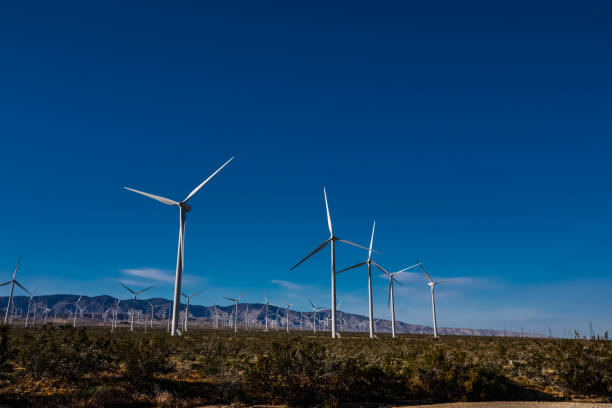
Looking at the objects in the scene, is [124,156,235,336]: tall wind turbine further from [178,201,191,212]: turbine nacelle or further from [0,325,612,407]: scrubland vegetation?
[0,325,612,407]: scrubland vegetation

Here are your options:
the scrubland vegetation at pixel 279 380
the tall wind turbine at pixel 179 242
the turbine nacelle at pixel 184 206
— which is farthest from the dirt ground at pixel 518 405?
the turbine nacelle at pixel 184 206

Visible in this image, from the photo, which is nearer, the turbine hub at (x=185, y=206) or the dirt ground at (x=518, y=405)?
the dirt ground at (x=518, y=405)

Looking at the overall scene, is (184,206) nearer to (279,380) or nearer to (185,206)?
(185,206)

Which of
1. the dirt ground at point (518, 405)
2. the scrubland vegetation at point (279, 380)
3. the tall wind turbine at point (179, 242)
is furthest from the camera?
the tall wind turbine at point (179, 242)

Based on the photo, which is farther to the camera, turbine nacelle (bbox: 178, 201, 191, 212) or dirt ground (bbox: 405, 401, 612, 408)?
turbine nacelle (bbox: 178, 201, 191, 212)

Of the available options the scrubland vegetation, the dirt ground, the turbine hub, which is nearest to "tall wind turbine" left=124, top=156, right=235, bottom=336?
the turbine hub

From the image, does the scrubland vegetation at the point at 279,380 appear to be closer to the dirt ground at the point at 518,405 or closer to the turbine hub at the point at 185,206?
the dirt ground at the point at 518,405

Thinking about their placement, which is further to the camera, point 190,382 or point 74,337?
point 74,337

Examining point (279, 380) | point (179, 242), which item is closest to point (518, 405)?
point (279, 380)

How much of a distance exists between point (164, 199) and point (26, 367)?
140 ft

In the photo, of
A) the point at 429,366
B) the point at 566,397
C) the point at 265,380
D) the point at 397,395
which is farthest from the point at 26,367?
the point at 566,397

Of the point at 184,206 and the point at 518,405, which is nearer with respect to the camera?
the point at 518,405

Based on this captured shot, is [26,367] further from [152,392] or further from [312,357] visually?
[312,357]

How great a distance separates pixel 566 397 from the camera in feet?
79.8
